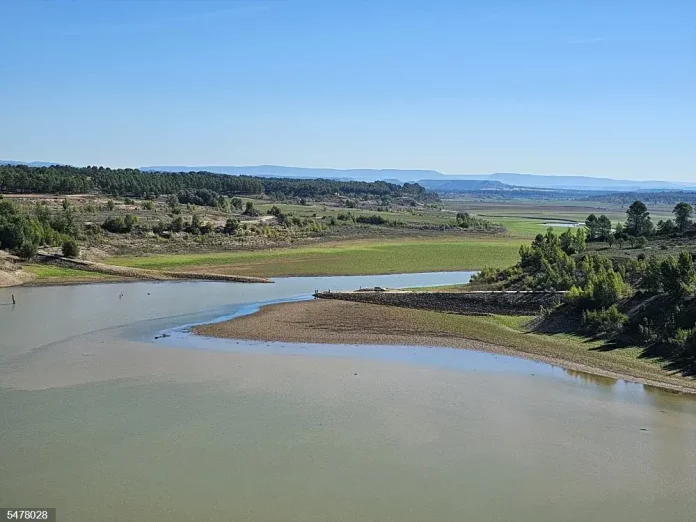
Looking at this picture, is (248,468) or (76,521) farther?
(248,468)

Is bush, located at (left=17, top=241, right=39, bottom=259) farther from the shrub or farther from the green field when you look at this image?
the shrub

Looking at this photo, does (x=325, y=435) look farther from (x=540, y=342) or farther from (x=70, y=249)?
(x=70, y=249)

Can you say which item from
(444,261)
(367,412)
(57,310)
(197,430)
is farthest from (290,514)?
(444,261)

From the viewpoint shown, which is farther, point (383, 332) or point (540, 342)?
point (383, 332)

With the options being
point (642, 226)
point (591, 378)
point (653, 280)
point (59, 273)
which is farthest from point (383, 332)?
point (642, 226)

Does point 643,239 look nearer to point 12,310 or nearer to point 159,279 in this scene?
point 159,279

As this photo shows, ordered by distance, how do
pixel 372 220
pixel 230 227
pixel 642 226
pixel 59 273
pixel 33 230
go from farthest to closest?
pixel 372 220
pixel 230 227
pixel 642 226
pixel 33 230
pixel 59 273

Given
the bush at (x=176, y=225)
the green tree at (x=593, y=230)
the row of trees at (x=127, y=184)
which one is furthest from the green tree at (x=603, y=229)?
the row of trees at (x=127, y=184)
